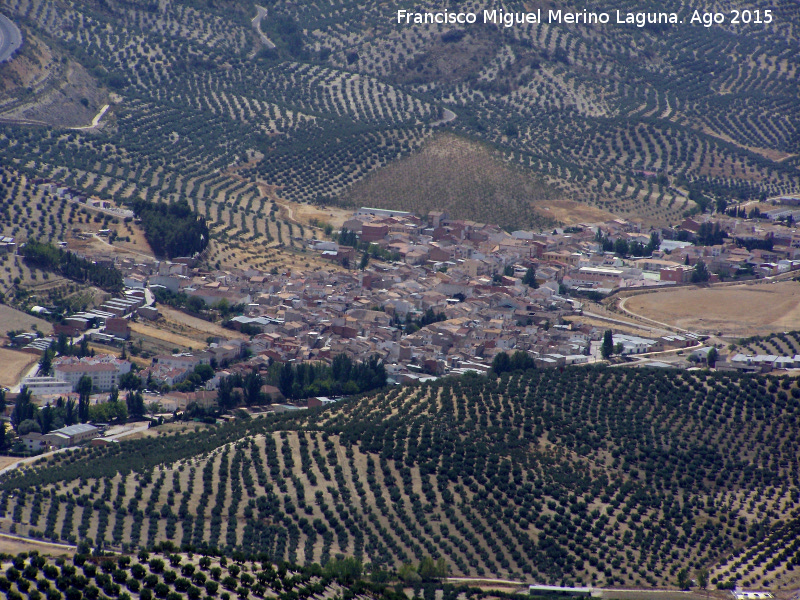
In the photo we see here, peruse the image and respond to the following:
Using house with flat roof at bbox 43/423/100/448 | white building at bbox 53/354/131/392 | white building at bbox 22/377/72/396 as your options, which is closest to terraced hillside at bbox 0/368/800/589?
house with flat roof at bbox 43/423/100/448

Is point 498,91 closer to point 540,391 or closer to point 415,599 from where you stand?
point 540,391

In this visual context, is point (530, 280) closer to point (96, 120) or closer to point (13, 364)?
point (13, 364)

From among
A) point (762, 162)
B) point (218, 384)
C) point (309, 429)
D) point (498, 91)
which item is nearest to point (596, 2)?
point (498, 91)

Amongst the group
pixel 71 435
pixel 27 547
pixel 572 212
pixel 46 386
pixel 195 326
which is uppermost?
pixel 572 212

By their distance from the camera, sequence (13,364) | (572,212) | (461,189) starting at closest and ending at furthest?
(13,364)
(572,212)
(461,189)

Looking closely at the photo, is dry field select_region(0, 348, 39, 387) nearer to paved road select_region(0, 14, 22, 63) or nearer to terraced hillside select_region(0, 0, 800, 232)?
terraced hillside select_region(0, 0, 800, 232)

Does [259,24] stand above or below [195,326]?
above

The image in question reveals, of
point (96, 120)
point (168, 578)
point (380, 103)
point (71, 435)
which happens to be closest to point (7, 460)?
point (71, 435)
